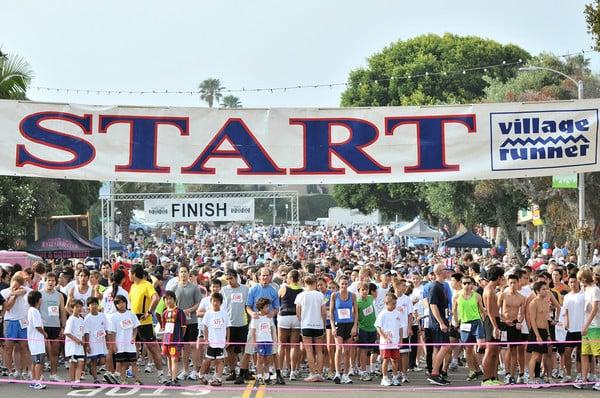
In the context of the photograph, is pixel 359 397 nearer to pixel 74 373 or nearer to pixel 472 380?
pixel 472 380

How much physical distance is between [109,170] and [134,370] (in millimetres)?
3856

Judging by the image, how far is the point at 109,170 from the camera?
14195mm

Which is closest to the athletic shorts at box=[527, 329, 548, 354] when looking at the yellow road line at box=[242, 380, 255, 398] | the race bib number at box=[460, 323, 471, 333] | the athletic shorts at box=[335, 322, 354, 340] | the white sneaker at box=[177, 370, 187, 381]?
the race bib number at box=[460, 323, 471, 333]

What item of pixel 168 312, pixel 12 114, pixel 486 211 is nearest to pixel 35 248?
pixel 168 312

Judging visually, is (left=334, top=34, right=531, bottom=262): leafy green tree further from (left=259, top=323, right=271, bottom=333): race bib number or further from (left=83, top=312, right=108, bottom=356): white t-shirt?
(left=83, top=312, right=108, bottom=356): white t-shirt

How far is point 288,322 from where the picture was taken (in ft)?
57.8

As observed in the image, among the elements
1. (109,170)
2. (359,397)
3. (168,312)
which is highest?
(109,170)

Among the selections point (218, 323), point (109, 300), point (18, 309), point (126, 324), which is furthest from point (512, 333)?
point (18, 309)

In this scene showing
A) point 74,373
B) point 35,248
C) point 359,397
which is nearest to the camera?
point 359,397

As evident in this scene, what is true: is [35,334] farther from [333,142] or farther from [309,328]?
[333,142]

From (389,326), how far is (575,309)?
279cm

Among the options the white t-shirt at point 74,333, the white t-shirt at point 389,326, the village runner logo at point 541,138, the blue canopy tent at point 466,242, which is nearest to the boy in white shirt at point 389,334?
the white t-shirt at point 389,326

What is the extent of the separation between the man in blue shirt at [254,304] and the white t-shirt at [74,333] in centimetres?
246

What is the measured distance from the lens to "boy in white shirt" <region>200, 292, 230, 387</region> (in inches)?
653
